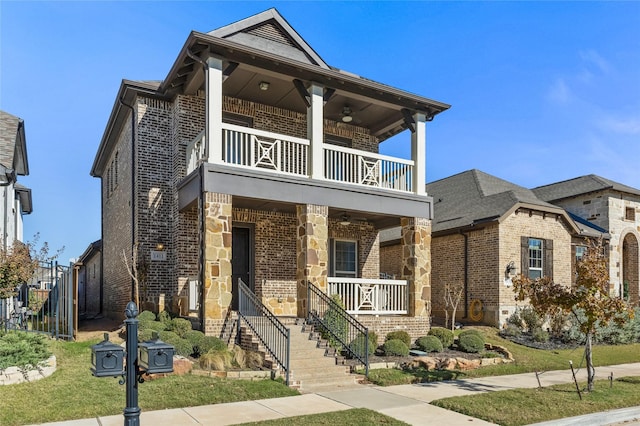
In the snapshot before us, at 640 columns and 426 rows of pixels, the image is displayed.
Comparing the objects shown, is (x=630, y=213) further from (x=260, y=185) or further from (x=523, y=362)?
(x=260, y=185)

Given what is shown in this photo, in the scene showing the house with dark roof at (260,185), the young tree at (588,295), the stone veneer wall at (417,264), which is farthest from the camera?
the stone veneer wall at (417,264)

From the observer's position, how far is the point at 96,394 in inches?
306

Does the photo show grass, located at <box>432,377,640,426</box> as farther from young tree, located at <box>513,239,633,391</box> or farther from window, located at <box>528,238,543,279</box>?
window, located at <box>528,238,543,279</box>

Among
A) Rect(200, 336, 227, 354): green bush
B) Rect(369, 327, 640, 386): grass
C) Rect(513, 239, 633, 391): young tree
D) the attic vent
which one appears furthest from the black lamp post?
the attic vent

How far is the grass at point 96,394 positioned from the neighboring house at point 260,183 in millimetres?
2659

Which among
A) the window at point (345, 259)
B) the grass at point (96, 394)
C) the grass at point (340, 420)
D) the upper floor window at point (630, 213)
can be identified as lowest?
the grass at point (340, 420)

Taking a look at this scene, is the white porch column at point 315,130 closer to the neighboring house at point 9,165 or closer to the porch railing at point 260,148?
the porch railing at point 260,148

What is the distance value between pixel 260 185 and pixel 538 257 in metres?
12.8

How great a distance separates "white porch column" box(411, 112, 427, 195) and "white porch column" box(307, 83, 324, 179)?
332 centimetres

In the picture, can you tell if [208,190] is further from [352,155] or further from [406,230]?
[406,230]

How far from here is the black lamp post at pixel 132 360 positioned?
14.0 ft

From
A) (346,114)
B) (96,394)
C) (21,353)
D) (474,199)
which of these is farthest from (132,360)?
(474,199)

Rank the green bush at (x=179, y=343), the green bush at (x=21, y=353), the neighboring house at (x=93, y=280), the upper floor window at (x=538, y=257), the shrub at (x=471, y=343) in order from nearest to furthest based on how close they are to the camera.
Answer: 1. the green bush at (x=21, y=353)
2. the green bush at (x=179, y=343)
3. the shrub at (x=471, y=343)
4. the upper floor window at (x=538, y=257)
5. the neighboring house at (x=93, y=280)

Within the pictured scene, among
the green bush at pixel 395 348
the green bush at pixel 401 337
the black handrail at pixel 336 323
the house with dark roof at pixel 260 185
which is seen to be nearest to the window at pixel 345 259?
the house with dark roof at pixel 260 185
